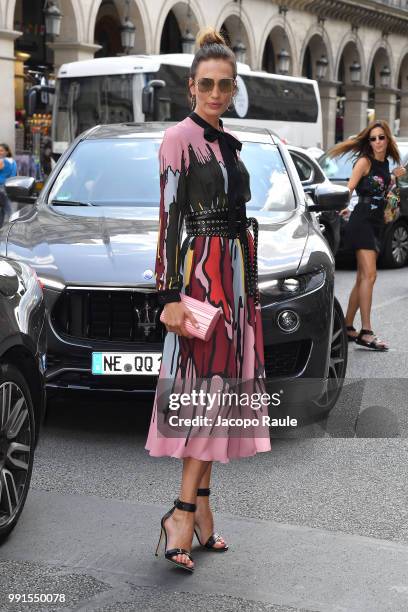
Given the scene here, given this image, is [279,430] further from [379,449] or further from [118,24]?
[118,24]

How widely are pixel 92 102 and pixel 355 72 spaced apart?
27791 millimetres

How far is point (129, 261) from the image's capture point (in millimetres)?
5672

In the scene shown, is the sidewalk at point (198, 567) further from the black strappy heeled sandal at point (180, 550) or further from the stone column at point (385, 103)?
the stone column at point (385, 103)

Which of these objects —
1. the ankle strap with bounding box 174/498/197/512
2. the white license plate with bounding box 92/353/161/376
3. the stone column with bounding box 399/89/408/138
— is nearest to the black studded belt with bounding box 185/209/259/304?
the ankle strap with bounding box 174/498/197/512

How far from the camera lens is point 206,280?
3.87 m

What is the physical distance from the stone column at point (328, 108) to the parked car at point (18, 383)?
4038 centimetres

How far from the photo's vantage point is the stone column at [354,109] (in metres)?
47.3

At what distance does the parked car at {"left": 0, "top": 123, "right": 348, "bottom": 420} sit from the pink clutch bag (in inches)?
66.6

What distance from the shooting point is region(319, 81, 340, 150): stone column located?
44219 millimetres

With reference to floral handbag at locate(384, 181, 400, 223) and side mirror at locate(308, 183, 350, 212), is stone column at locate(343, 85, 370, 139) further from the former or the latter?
side mirror at locate(308, 183, 350, 212)

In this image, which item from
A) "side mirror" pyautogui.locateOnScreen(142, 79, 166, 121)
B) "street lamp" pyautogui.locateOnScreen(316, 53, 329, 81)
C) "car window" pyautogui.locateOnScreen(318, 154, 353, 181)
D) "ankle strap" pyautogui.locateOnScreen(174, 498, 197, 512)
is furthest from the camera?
"street lamp" pyautogui.locateOnScreen(316, 53, 329, 81)

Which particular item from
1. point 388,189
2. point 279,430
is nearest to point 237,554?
point 279,430

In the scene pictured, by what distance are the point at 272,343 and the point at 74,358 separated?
95 cm

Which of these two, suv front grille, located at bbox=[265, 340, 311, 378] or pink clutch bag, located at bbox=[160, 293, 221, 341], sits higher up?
pink clutch bag, located at bbox=[160, 293, 221, 341]
